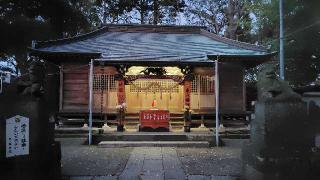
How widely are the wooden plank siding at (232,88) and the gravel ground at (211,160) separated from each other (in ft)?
20.0

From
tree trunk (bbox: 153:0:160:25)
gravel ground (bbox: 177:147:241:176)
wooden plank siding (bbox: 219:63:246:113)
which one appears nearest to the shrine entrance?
wooden plank siding (bbox: 219:63:246:113)

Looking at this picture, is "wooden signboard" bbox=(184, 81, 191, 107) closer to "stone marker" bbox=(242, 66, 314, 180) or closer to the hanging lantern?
the hanging lantern

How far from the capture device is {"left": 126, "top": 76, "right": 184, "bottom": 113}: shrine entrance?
21.5 metres

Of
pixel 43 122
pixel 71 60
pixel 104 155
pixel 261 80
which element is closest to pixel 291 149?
pixel 261 80

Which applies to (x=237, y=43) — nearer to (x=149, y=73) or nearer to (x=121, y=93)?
(x=149, y=73)

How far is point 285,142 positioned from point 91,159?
20.9 ft

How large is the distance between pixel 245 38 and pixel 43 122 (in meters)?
32.6

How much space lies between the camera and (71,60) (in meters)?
19.5

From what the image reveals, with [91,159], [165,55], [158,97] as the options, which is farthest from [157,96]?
[91,159]

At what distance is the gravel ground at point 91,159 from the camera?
9758 millimetres

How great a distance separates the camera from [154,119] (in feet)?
57.3

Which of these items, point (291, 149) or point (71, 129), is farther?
point (71, 129)

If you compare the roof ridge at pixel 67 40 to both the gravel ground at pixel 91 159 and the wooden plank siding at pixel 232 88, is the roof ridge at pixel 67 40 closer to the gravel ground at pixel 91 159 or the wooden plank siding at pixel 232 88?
the gravel ground at pixel 91 159

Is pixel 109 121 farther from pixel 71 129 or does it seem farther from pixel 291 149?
pixel 291 149
